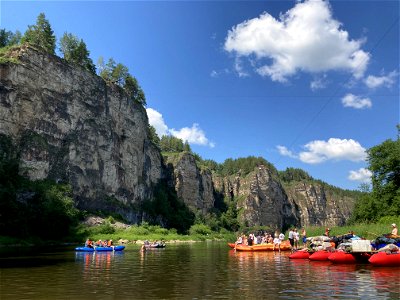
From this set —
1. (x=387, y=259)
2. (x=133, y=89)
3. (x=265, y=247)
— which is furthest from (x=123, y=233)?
(x=387, y=259)

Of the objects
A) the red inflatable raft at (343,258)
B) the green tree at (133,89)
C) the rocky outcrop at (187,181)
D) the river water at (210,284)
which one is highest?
the green tree at (133,89)

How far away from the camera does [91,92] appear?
107250 mm

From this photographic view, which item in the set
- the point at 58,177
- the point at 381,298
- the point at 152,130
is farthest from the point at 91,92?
the point at 381,298

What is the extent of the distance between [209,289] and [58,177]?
275ft

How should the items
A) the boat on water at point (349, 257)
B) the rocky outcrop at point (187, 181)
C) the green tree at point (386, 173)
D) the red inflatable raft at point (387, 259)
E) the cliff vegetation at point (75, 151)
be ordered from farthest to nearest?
1. the rocky outcrop at point (187, 181)
2. the cliff vegetation at point (75, 151)
3. the green tree at point (386, 173)
4. the boat on water at point (349, 257)
5. the red inflatable raft at point (387, 259)

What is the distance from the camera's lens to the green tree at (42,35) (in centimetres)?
10300

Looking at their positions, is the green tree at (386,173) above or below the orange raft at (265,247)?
above

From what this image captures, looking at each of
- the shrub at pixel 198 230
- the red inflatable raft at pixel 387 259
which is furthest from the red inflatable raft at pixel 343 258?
the shrub at pixel 198 230

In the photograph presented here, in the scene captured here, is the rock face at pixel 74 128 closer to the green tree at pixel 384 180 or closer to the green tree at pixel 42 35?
the green tree at pixel 42 35

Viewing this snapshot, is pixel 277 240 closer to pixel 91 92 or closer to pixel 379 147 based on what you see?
pixel 379 147

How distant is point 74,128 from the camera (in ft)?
330

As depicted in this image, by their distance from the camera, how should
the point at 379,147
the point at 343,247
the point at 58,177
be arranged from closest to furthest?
the point at 343,247
the point at 379,147
the point at 58,177

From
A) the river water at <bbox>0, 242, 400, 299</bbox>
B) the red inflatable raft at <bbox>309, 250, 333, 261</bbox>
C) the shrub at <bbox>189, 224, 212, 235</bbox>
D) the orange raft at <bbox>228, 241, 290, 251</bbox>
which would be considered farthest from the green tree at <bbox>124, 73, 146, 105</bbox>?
the river water at <bbox>0, 242, 400, 299</bbox>

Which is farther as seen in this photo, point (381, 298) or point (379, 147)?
point (379, 147)
